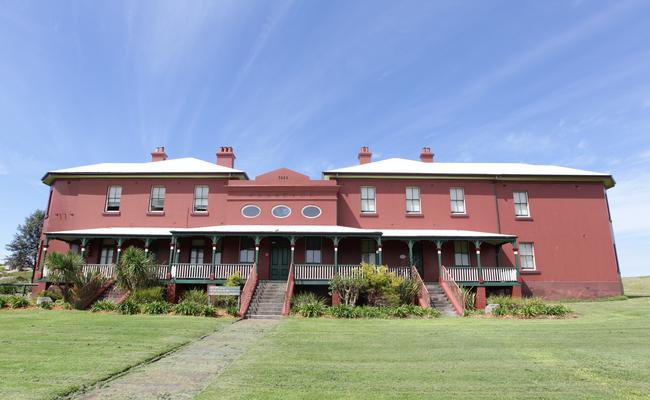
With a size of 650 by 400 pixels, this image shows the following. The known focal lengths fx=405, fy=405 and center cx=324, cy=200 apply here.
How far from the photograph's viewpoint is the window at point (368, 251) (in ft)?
75.2

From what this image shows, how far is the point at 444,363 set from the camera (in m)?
8.21

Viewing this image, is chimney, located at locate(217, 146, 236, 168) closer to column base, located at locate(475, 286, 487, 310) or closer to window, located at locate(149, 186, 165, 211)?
window, located at locate(149, 186, 165, 211)

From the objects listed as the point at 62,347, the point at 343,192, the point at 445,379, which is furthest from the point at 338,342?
the point at 343,192

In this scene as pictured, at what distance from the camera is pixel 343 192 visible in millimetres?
24641

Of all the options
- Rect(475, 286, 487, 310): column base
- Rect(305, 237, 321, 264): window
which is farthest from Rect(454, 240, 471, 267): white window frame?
Rect(305, 237, 321, 264): window

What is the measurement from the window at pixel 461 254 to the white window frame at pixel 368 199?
5.15 m

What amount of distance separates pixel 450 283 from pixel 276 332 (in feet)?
34.6

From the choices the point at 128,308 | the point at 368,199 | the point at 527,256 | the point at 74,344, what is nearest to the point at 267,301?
the point at 128,308

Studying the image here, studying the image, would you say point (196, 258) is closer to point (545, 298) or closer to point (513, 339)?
point (513, 339)

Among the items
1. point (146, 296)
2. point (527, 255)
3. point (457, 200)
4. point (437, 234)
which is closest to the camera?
point (146, 296)

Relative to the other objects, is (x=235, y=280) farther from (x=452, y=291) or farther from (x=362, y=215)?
(x=452, y=291)

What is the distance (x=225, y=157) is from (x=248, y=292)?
1244 cm

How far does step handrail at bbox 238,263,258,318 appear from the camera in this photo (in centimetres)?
1648

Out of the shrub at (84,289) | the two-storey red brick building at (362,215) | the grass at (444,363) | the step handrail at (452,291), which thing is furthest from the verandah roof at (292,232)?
the grass at (444,363)
